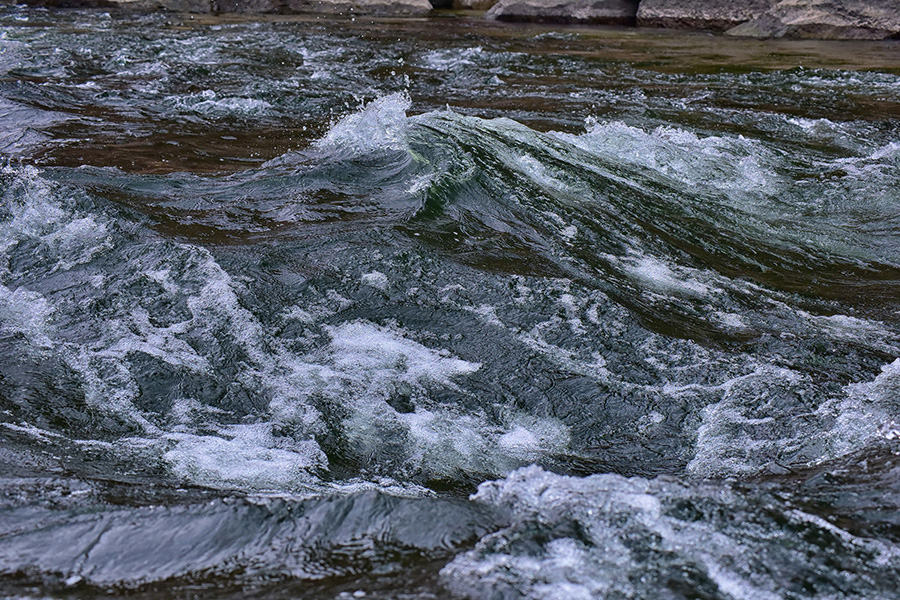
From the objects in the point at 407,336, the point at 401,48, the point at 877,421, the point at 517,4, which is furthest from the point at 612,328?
the point at 517,4

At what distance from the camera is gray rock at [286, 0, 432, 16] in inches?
634

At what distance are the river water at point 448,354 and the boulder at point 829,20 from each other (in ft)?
19.2

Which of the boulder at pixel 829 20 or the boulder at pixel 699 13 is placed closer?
the boulder at pixel 829 20

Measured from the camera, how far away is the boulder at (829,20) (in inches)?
473

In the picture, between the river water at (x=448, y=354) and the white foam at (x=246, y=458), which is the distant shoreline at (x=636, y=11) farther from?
the white foam at (x=246, y=458)

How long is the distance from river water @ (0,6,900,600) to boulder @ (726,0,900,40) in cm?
586

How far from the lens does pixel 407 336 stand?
3.37m

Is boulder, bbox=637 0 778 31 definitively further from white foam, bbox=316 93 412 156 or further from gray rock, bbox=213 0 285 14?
white foam, bbox=316 93 412 156

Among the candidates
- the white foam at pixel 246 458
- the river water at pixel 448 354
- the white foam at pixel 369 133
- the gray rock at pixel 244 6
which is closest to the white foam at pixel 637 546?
the river water at pixel 448 354

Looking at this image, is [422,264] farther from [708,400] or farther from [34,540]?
[34,540]

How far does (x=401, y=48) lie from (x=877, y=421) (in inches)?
389

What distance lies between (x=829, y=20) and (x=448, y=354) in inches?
459

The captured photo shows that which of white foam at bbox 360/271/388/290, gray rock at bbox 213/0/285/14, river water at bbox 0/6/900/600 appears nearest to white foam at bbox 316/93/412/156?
river water at bbox 0/6/900/600

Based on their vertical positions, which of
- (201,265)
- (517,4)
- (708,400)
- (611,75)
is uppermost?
(517,4)
